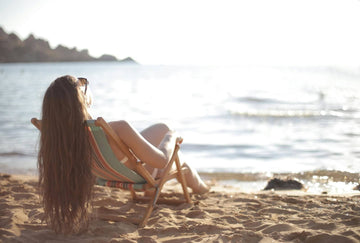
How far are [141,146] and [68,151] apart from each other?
1.71ft

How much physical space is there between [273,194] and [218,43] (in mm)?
50858

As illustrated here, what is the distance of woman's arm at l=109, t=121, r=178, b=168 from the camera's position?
2.75 metres

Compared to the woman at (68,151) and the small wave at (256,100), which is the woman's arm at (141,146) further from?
the small wave at (256,100)

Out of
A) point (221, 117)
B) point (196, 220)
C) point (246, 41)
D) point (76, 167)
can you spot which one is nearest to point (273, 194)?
point (196, 220)

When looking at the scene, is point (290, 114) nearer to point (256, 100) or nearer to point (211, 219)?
point (256, 100)

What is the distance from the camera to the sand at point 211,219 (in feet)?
8.83

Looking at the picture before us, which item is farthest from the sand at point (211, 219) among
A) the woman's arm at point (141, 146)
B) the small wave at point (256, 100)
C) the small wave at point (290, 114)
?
the small wave at point (256, 100)

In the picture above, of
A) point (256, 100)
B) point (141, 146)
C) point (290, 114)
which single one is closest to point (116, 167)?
point (141, 146)

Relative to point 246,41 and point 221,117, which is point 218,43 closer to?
point 246,41

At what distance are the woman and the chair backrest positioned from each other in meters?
0.05

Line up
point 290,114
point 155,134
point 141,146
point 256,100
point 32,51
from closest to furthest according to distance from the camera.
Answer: point 141,146, point 155,134, point 290,114, point 256,100, point 32,51

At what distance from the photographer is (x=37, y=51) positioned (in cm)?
9506

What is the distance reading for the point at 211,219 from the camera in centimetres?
321

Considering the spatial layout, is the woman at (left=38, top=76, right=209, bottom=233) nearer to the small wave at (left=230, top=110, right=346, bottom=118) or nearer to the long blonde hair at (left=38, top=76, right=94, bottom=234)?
the long blonde hair at (left=38, top=76, right=94, bottom=234)
